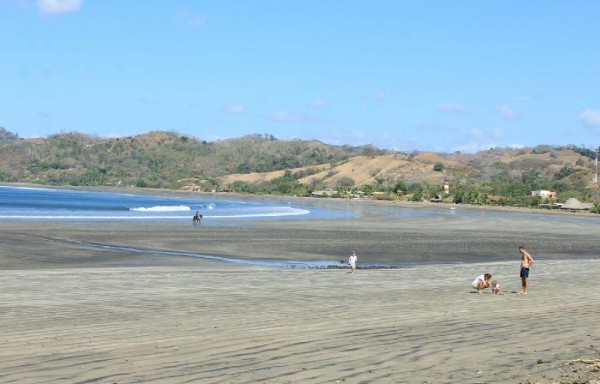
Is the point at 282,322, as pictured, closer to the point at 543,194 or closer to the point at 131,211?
the point at 131,211

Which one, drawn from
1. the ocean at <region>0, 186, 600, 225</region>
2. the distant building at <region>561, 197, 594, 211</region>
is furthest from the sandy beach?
the distant building at <region>561, 197, 594, 211</region>

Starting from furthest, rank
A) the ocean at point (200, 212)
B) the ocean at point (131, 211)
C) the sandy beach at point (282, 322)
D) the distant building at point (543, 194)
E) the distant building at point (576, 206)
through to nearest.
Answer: the distant building at point (543, 194) < the distant building at point (576, 206) < the ocean at point (200, 212) < the ocean at point (131, 211) < the sandy beach at point (282, 322)

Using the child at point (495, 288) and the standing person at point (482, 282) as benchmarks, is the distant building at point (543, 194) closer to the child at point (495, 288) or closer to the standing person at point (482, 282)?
the standing person at point (482, 282)

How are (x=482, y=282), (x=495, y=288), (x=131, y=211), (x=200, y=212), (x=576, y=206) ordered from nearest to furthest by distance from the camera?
(x=495, y=288), (x=482, y=282), (x=131, y=211), (x=200, y=212), (x=576, y=206)

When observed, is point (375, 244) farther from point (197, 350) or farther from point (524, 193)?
point (524, 193)

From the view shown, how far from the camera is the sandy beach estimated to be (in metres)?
10.9

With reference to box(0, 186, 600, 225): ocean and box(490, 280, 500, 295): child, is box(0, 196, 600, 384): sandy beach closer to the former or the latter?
box(490, 280, 500, 295): child

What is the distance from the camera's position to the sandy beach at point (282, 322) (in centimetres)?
1093

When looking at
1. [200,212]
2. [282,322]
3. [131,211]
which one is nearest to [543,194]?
[200,212]

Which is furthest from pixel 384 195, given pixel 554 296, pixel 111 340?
pixel 111 340

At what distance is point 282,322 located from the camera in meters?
15.5

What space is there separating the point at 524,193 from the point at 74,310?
135655 millimetres

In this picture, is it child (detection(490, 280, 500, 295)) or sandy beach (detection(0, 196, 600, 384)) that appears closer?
sandy beach (detection(0, 196, 600, 384))

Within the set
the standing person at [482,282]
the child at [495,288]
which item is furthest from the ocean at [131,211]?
the child at [495,288]
